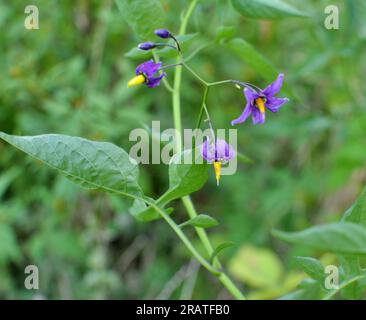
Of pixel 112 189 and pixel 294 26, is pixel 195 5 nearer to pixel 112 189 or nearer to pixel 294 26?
pixel 112 189

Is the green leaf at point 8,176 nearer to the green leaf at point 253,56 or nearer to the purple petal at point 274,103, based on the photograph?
the green leaf at point 253,56

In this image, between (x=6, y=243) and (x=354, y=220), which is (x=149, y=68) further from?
(x=6, y=243)

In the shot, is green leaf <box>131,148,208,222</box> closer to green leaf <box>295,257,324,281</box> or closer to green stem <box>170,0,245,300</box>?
green stem <box>170,0,245,300</box>

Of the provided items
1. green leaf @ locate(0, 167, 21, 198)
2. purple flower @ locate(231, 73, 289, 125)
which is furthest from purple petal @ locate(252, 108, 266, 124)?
green leaf @ locate(0, 167, 21, 198)

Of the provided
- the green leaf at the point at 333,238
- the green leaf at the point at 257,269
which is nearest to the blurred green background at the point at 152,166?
the green leaf at the point at 257,269

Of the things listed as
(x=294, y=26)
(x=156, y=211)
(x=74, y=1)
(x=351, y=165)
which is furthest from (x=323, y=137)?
(x=156, y=211)

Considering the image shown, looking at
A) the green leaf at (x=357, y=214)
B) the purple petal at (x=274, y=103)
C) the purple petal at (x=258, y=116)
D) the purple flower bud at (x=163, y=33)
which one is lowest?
the green leaf at (x=357, y=214)

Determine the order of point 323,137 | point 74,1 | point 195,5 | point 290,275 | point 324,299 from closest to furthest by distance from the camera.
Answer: point 324,299
point 195,5
point 290,275
point 74,1
point 323,137

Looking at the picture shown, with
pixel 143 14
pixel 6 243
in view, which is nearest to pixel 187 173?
pixel 143 14
